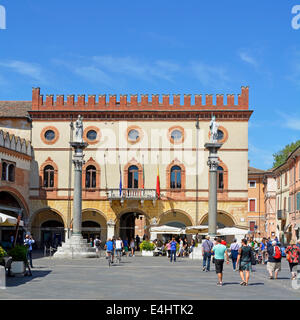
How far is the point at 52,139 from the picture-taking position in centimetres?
4797

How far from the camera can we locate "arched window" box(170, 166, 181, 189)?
155 feet

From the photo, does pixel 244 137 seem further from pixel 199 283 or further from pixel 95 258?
pixel 199 283

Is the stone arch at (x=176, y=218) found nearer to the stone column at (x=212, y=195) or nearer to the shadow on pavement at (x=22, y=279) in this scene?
the stone column at (x=212, y=195)

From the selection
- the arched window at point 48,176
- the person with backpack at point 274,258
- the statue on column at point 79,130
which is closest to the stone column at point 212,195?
the statue on column at point 79,130

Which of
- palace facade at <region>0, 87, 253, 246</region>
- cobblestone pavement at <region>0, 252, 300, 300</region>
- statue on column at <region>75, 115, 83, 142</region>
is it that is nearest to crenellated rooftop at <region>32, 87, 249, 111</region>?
palace facade at <region>0, 87, 253, 246</region>

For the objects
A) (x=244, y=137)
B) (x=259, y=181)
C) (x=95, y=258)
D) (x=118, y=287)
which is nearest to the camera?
(x=118, y=287)

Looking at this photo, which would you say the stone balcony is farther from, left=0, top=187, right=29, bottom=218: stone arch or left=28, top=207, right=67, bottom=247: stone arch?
left=0, top=187, right=29, bottom=218: stone arch

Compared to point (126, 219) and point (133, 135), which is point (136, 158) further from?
point (126, 219)

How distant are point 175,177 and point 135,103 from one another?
7.11 meters

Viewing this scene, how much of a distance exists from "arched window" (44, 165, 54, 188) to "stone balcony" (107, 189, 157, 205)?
5060 mm

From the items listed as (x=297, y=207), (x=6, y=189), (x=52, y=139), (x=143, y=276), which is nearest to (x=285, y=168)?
(x=297, y=207)

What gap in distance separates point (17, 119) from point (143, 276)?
29.8 m

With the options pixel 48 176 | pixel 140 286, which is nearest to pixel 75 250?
pixel 48 176

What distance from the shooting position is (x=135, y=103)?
47844mm
